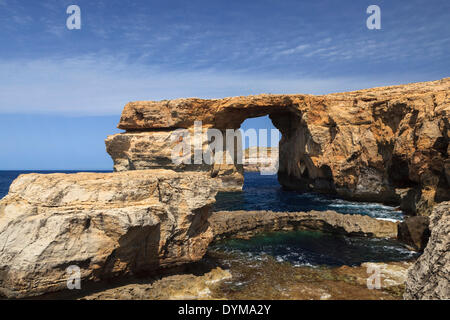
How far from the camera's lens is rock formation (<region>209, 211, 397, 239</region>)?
15.4m

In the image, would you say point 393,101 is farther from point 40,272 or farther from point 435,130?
point 40,272

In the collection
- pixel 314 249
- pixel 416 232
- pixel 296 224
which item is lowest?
pixel 314 249

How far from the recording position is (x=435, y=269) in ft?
18.4

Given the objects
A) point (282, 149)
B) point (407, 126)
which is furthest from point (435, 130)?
point (282, 149)

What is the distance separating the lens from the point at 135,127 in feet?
110

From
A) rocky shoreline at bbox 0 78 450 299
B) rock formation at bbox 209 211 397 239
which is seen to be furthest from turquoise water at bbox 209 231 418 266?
rocky shoreline at bbox 0 78 450 299

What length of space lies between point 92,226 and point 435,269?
7.39 meters

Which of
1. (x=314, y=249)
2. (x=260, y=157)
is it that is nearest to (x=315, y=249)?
(x=314, y=249)

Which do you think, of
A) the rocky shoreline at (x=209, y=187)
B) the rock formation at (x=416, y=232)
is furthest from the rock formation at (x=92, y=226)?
the rock formation at (x=416, y=232)

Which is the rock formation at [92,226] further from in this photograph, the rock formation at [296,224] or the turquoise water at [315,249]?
the rock formation at [296,224]

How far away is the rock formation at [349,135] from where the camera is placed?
18188 mm

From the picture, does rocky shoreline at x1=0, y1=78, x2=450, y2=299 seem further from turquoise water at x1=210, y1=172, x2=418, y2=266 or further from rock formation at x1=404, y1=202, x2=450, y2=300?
turquoise water at x1=210, y1=172, x2=418, y2=266

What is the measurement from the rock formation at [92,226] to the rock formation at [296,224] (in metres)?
7.01

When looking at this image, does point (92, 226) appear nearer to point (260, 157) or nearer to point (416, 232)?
point (416, 232)
